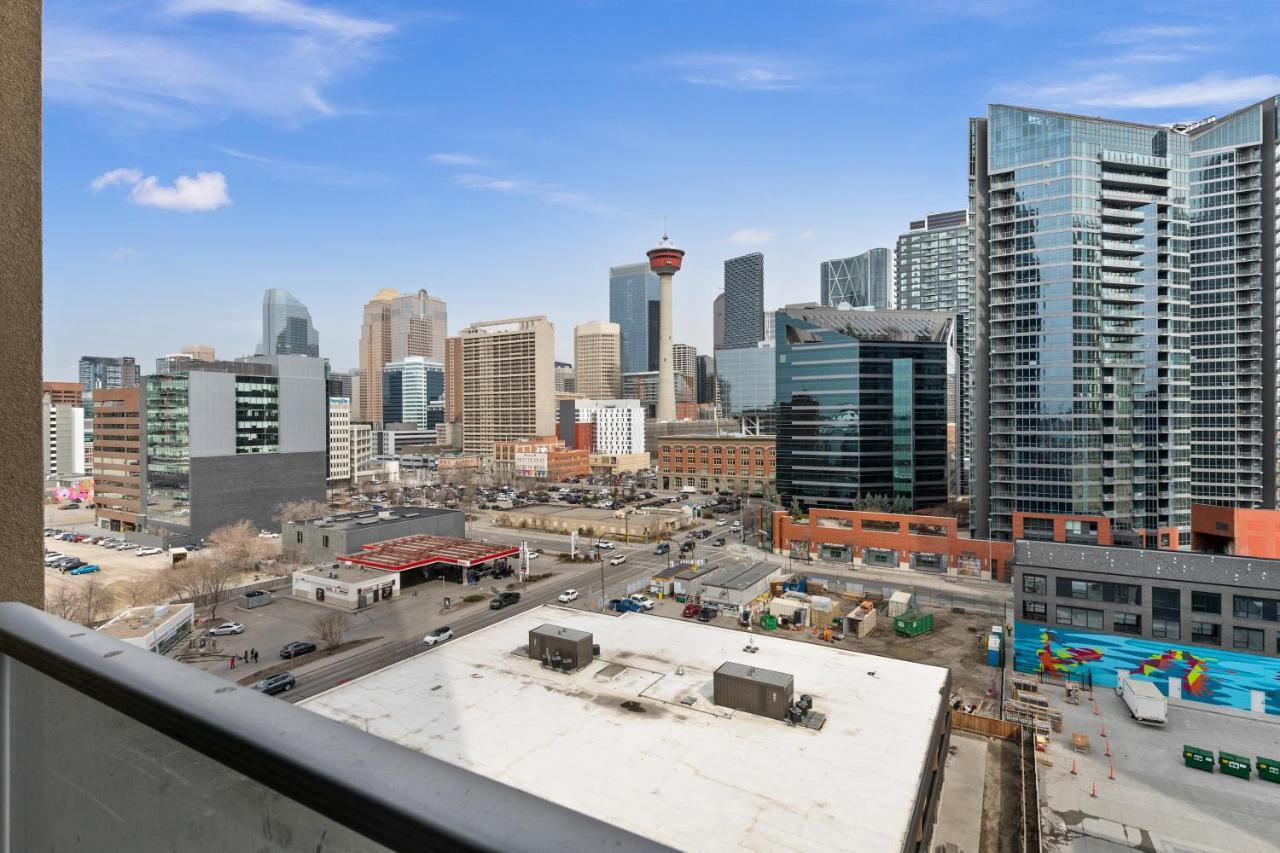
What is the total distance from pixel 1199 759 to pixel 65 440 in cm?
13970

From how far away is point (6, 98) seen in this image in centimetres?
268

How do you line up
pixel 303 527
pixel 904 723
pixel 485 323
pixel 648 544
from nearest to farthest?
pixel 904 723 → pixel 303 527 → pixel 648 544 → pixel 485 323

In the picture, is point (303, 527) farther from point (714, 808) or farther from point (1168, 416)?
point (1168, 416)

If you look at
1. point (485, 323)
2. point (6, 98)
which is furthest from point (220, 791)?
point (485, 323)

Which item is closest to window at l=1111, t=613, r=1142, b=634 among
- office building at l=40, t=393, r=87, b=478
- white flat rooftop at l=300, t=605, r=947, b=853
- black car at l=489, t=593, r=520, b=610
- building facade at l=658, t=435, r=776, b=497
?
white flat rooftop at l=300, t=605, r=947, b=853

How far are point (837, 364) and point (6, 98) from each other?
64.1 metres

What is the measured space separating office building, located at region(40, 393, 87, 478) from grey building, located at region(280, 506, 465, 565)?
8335cm

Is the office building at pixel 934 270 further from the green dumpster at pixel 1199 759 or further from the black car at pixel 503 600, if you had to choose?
the green dumpster at pixel 1199 759

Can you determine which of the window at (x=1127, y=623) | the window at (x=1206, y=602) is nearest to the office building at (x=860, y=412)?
the window at (x=1127, y=623)

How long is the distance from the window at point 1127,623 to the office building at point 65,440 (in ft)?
440

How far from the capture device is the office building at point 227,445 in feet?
189

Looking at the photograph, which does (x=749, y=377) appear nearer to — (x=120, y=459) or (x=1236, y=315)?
(x=1236, y=315)

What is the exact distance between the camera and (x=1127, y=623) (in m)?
29.5

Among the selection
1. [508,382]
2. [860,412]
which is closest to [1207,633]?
[860,412]
